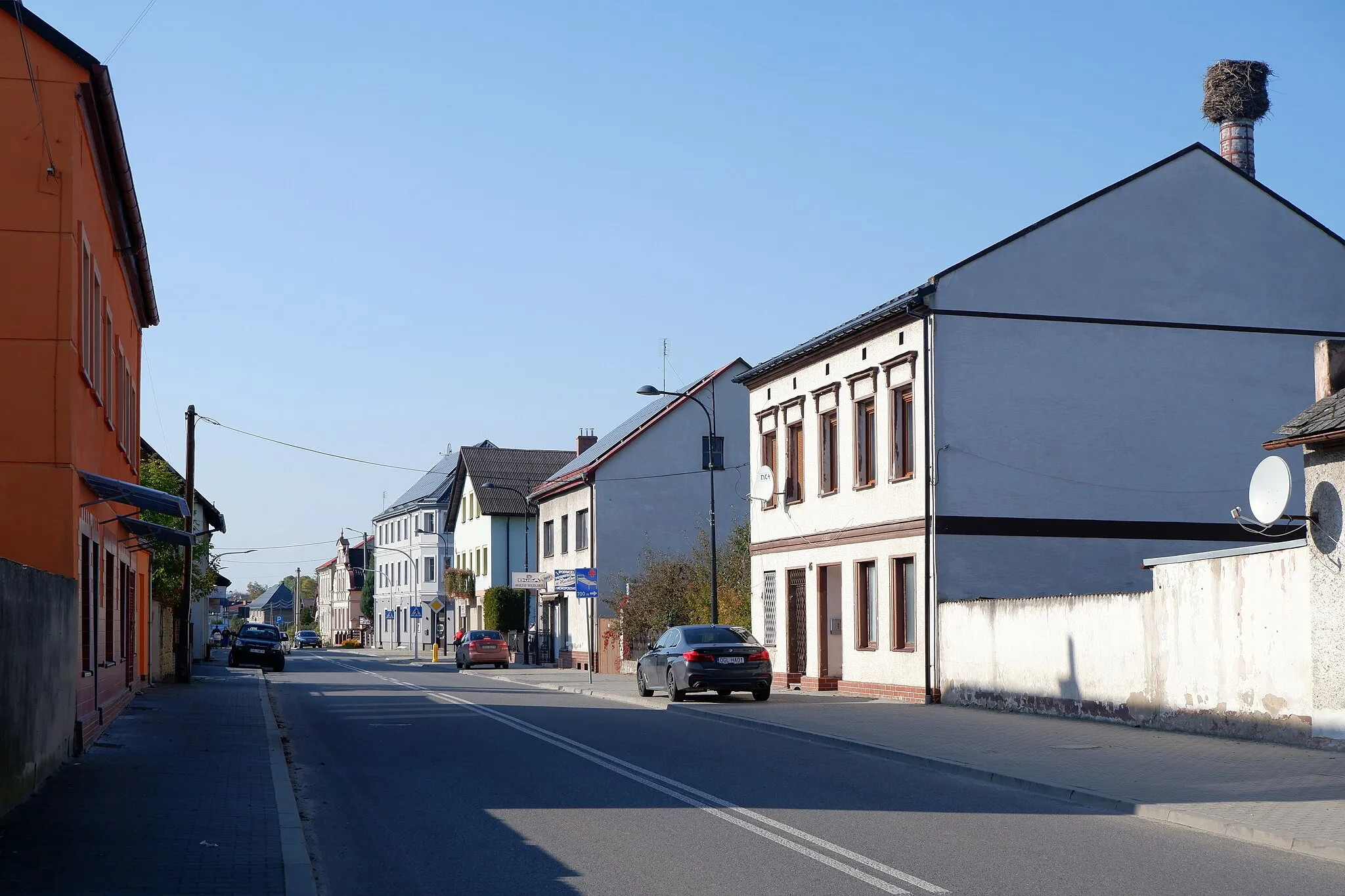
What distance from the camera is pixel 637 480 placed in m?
51.0

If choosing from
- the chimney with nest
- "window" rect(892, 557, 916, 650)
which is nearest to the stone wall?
"window" rect(892, 557, 916, 650)

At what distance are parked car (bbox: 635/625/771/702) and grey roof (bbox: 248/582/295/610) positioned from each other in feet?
545

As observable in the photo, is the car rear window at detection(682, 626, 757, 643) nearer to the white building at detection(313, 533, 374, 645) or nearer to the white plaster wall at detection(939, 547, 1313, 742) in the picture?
the white plaster wall at detection(939, 547, 1313, 742)

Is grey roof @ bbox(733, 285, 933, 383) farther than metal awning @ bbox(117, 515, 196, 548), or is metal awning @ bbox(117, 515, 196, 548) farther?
grey roof @ bbox(733, 285, 933, 383)

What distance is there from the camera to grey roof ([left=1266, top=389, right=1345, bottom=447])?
15891mm

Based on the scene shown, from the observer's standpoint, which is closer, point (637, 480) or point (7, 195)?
point (7, 195)

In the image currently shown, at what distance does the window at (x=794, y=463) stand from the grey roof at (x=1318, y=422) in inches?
666

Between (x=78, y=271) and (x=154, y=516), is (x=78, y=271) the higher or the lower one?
the higher one

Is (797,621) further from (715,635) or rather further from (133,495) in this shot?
(133,495)

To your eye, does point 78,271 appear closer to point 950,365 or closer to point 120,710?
point 120,710

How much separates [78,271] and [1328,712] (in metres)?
15.7

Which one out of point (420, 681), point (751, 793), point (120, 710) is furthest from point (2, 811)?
point (420, 681)

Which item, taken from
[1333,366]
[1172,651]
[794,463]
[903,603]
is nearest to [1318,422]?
[1333,366]

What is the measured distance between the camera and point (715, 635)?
2914 cm
